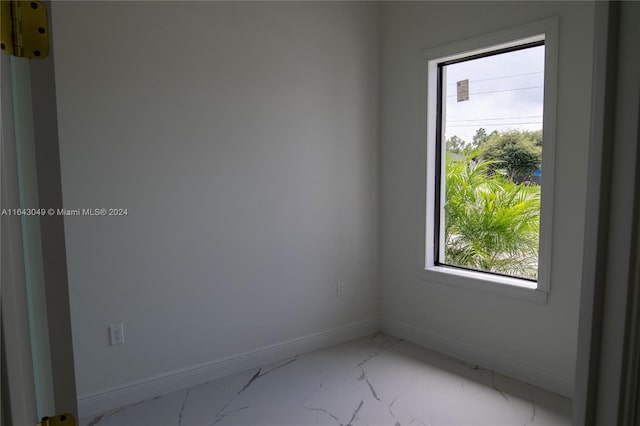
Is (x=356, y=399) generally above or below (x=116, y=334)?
below

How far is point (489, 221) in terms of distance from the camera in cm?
319

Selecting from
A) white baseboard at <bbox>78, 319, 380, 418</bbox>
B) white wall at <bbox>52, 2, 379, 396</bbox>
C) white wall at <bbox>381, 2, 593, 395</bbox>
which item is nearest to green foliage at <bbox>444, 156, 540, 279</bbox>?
white wall at <bbox>381, 2, 593, 395</bbox>

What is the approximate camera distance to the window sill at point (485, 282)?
9.39ft

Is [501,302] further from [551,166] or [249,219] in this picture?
[249,219]

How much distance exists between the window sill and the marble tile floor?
558 mm

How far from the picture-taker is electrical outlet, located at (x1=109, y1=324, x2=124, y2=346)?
8.48 feet

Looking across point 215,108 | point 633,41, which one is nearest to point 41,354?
point 633,41

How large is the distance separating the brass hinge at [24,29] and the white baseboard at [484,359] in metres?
3.03

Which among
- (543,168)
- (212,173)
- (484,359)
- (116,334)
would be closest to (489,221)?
(543,168)

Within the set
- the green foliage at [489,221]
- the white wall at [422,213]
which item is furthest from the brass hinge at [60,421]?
the green foliage at [489,221]

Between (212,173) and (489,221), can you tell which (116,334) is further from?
(489,221)

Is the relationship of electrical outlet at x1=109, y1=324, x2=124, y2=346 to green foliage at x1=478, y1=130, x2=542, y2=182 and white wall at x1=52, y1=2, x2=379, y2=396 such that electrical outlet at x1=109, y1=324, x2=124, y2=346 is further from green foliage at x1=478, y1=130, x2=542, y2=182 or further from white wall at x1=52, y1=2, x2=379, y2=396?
green foliage at x1=478, y1=130, x2=542, y2=182

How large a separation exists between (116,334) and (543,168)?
2772 millimetres

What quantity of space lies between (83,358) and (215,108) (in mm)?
1678
